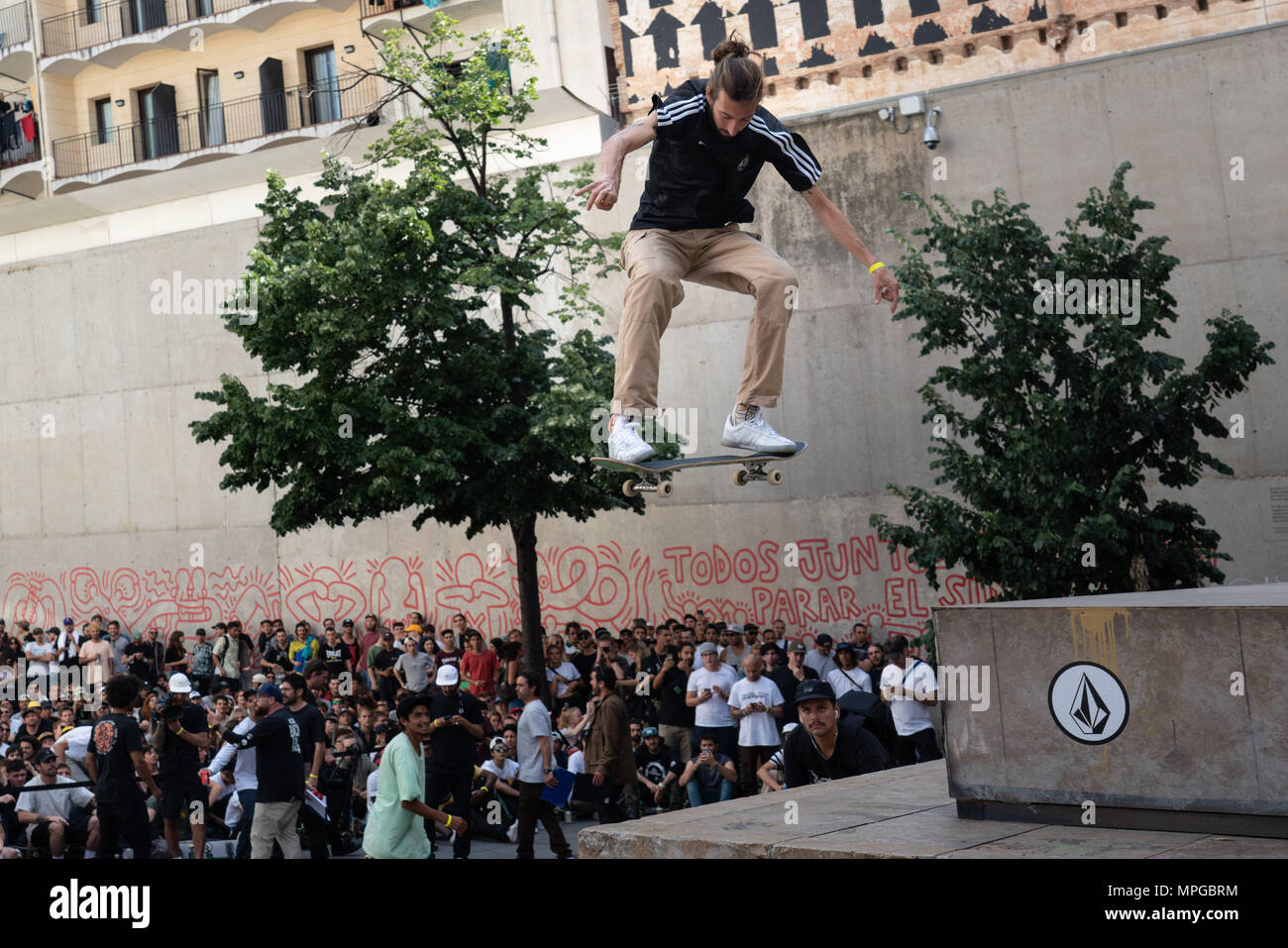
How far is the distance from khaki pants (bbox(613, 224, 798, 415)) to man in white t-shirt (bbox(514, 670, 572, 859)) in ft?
16.7

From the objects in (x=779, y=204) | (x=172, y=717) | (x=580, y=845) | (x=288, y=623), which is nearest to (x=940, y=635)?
(x=580, y=845)

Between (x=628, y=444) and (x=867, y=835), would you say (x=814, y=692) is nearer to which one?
(x=867, y=835)

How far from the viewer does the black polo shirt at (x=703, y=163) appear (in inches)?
279

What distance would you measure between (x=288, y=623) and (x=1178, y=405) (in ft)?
59.2

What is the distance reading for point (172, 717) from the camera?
11477 mm

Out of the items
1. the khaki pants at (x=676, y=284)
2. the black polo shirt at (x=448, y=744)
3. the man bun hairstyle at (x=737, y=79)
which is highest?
the man bun hairstyle at (x=737, y=79)

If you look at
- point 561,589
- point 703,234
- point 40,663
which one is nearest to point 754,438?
point 703,234

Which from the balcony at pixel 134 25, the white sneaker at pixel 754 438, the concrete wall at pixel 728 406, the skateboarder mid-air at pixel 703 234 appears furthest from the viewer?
the balcony at pixel 134 25

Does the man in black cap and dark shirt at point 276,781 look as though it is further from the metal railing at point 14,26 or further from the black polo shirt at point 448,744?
the metal railing at point 14,26

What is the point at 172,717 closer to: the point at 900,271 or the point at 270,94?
the point at 900,271

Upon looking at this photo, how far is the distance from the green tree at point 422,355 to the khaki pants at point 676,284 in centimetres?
938

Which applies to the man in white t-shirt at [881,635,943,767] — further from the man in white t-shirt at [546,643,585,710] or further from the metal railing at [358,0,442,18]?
the metal railing at [358,0,442,18]

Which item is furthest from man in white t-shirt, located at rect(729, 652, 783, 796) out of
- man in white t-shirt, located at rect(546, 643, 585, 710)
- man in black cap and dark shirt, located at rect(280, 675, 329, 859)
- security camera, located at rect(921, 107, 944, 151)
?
security camera, located at rect(921, 107, 944, 151)

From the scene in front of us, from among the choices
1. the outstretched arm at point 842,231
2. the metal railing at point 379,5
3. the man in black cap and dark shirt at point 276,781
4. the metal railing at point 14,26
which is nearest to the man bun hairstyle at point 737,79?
the outstretched arm at point 842,231
